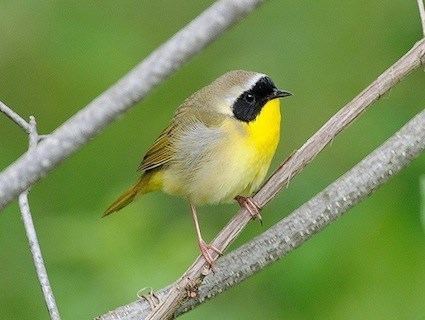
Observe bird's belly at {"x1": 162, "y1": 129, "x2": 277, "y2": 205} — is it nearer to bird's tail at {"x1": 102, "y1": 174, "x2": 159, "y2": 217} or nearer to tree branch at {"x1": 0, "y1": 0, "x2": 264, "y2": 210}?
bird's tail at {"x1": 102, "y1": 174, "x2": 159, "y2": 217}

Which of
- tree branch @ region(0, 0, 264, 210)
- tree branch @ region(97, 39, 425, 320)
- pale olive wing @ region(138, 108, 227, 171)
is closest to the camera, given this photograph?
tree branch @ region(0, 0, 264, 210)

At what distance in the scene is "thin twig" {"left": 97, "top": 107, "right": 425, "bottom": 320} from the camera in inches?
129

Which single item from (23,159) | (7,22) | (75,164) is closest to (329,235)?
(75,164)

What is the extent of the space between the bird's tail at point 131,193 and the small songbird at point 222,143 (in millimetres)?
53

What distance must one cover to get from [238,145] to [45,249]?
1.25m

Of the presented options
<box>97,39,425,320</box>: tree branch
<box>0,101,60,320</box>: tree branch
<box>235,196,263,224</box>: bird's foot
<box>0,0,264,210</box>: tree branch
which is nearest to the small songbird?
<box>235,196,263,224</box>: bird's foot

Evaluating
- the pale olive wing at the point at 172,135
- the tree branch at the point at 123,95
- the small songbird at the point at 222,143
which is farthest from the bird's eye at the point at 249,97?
the tree branch at the point at 123,95

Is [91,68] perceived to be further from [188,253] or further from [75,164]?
[188,253]

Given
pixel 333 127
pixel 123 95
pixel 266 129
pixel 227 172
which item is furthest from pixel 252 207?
pixel 123 95

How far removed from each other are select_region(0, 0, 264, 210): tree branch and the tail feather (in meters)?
2.66

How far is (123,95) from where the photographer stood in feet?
6.64

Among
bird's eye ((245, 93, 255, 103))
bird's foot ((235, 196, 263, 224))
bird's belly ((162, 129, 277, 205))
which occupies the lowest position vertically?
bird's foot ((235, 196, 263, 224))

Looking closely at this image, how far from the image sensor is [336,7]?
18.7 ft

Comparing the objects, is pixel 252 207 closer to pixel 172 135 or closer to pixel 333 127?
pixel 333 127
